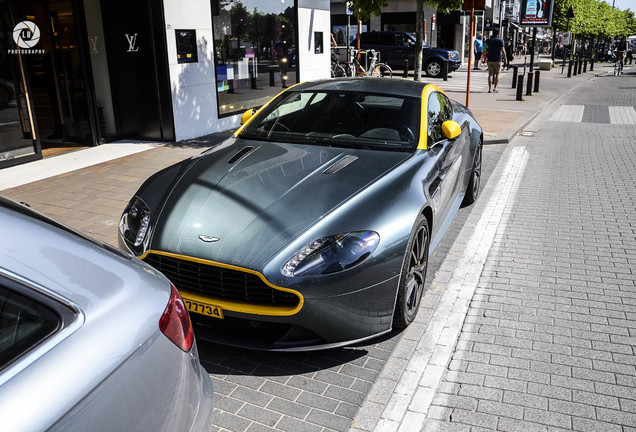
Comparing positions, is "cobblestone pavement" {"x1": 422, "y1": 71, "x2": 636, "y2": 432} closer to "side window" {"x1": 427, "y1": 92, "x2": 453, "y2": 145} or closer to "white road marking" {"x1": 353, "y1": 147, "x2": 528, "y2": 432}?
"white road marking" {"x1": 353, "y1": 147, "x2": 528, "y2": 432}

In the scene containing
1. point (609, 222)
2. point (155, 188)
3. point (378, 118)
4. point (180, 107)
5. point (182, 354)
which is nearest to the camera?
point (182, 354)

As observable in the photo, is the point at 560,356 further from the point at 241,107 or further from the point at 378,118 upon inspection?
the point at 241,107

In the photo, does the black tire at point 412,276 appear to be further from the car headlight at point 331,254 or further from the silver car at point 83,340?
the silver car at point 83,340

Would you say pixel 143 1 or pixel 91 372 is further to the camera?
Answer: pixel 143 1

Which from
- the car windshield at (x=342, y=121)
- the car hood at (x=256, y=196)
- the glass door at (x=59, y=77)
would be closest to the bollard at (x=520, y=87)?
the glass door at (x=59, y=77)

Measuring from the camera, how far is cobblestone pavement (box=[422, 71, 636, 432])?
3.11m

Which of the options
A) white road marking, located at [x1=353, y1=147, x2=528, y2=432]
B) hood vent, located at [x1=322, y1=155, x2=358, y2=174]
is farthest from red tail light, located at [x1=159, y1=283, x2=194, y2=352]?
hood vent, located at [x1=322, y1=155, x2=358, y2=174]

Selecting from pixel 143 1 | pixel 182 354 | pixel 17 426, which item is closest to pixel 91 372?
pixel 17 426

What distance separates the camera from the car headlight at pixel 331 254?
3.19m

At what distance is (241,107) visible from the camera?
12.6 metres

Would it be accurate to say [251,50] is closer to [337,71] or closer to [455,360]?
[337,71]

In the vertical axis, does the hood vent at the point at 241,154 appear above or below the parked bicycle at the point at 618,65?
above

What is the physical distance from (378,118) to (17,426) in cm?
395

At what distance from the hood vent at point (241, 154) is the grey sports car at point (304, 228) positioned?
1cm
